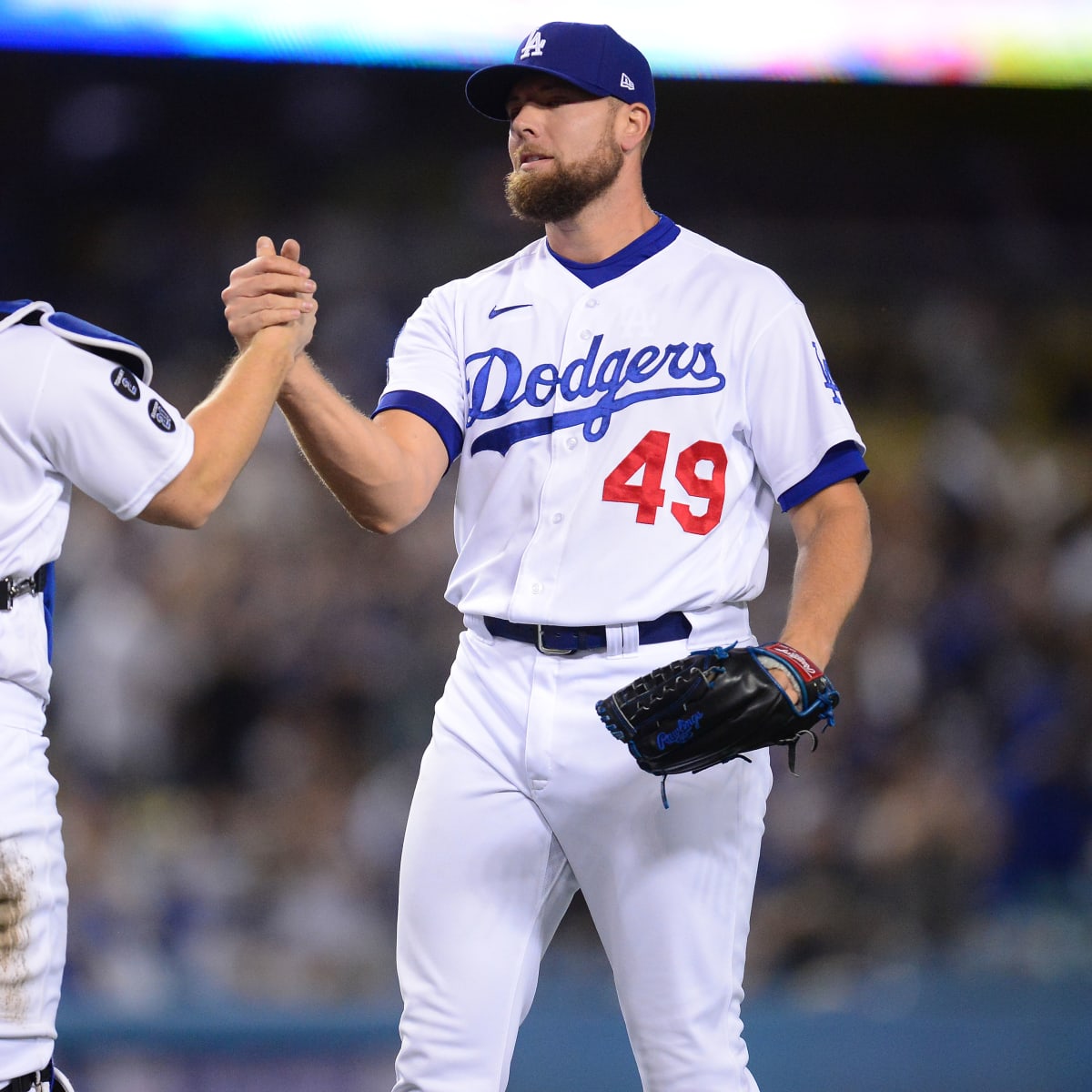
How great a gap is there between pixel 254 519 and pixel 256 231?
140cm

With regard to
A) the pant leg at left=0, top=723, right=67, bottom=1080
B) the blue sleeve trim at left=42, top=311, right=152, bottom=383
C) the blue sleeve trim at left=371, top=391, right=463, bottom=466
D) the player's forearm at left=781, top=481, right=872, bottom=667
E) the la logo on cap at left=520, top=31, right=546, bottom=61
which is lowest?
the pant leg at left=0, top=723, right=67, bottom=1080

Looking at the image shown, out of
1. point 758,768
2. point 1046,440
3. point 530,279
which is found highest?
point 1046,440

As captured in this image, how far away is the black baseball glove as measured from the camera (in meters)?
1.93

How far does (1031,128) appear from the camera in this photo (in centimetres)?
625

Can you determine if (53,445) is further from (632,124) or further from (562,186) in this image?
(632,124)

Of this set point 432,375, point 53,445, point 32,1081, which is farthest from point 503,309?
point 32,1081

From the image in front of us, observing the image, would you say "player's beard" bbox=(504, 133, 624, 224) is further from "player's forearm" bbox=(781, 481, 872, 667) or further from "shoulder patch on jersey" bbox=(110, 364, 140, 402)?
"shoulder patch on jersey" bbox=(110, 364, 140, 402)

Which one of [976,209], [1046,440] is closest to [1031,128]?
[976,209]

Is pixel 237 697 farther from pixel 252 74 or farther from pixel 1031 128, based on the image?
pixel 1031 128

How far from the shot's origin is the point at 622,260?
236cm

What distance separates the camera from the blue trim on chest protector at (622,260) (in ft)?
7.73

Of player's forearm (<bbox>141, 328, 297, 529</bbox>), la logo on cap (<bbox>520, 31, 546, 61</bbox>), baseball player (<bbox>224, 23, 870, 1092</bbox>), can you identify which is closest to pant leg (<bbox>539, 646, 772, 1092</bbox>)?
baseball player (<bbox>224, 23, 870, 1092</bbox>)

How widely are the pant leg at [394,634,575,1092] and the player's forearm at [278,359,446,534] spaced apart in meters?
0.30

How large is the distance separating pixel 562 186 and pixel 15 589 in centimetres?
111
